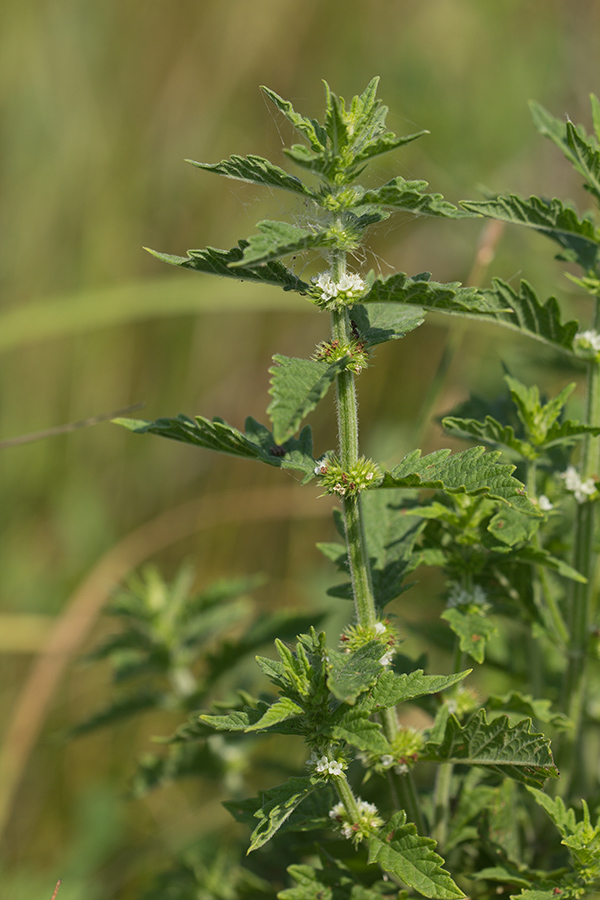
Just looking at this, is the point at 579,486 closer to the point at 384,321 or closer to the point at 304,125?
the point at 384,321

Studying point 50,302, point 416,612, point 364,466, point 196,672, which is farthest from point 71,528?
point 364,466

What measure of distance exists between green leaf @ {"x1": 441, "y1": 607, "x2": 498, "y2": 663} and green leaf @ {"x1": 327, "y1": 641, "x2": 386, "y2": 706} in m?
0.32

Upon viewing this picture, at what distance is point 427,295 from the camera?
4.78ft

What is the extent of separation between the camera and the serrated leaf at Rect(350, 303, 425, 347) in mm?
1602

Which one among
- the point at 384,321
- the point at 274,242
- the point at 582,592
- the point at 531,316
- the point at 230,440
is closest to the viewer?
the point at 274,242

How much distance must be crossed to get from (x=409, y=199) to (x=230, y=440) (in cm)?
56

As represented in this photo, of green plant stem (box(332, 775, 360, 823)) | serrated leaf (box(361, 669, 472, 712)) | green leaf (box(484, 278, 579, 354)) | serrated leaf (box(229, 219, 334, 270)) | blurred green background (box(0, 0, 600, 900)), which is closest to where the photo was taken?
serrated leaf (box(229, 219, 334, 270))

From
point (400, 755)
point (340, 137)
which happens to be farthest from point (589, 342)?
point (400, 755)

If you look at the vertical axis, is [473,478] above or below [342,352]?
below

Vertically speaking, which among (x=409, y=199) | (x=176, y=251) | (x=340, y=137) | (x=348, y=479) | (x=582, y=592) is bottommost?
(x=582, y=592)

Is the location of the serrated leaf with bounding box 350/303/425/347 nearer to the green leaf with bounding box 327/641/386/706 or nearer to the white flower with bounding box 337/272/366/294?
the white flower with bounding box 337/272/366/294

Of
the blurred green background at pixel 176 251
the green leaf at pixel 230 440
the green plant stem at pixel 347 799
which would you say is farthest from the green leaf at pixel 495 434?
the blurred green background at pixel 176 251

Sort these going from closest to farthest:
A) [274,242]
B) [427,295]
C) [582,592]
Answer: [274,242]
[427,295]
[582,592]

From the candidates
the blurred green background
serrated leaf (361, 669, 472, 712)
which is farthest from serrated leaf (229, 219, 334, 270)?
the blurred green background
